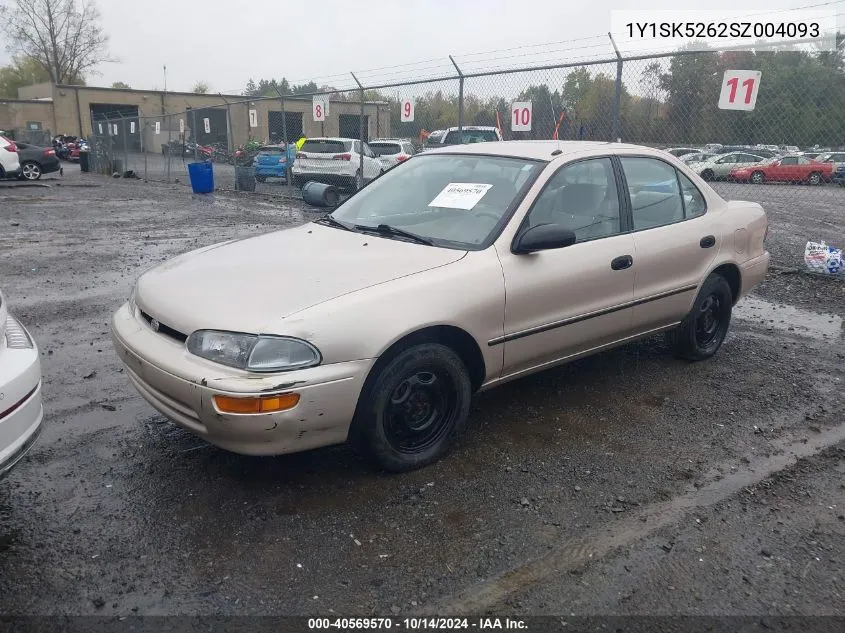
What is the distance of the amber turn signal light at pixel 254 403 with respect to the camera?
2.80m

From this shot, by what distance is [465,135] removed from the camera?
1309 cm

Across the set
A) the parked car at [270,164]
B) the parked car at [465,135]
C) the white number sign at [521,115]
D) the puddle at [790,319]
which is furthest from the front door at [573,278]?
the parked car at [270,164]

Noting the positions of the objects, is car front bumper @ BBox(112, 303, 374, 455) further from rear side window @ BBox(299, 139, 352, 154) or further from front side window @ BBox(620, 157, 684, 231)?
rear side window @ BBox(299, 139, 352, 154)

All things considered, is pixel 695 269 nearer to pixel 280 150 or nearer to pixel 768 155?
pixel 768 155

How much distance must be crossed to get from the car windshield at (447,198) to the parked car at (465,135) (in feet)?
20.6

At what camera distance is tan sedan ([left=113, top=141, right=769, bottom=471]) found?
2.92m

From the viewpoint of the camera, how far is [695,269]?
15.4ft

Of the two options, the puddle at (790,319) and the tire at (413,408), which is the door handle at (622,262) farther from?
the puddle at (790,319)

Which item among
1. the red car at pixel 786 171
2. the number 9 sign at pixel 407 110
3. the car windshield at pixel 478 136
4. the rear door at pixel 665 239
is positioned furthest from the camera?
the red car at pixel 786 171

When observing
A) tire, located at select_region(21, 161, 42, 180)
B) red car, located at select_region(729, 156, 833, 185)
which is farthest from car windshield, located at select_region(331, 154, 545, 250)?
tire, located at select_region(21, 161, 42, 180)

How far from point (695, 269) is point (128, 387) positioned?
3.91 meters

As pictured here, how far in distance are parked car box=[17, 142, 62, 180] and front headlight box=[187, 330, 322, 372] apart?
23490 mm

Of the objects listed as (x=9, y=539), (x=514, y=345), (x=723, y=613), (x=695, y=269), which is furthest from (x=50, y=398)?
(x=695, y=269)

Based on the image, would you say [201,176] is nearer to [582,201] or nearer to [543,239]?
[582,201]
